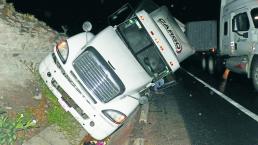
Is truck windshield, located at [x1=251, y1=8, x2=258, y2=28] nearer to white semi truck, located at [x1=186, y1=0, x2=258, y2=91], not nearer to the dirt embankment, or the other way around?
white semi truck, located at [x1=186, y1=0, x2=258, y2=91]

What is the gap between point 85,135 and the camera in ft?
31.4

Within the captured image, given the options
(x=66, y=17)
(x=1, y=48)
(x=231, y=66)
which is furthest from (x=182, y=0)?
(x=1, y=48)

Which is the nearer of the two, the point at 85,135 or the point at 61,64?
the point at 61,64

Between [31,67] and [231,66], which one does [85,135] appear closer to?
[31,67]

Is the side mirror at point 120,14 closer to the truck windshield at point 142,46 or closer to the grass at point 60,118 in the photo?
the truck windshield at point 142,46

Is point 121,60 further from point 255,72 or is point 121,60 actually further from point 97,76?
point 255,72

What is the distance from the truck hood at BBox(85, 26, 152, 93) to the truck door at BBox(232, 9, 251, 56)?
18.0 ft

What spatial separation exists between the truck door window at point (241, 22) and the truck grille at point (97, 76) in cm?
661

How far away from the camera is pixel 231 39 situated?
15.3 m

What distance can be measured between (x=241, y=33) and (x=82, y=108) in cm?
754

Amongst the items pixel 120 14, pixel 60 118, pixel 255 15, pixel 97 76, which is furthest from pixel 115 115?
pixel 255 15

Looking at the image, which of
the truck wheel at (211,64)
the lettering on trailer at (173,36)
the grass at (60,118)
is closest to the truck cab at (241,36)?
the truck wheel at (211,64)

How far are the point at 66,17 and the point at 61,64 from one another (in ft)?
99.1

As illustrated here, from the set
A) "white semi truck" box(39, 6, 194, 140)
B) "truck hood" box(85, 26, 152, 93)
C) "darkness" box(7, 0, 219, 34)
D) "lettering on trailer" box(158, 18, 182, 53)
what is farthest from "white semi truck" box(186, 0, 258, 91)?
"darkness" box(7, 0, 219, 34)
